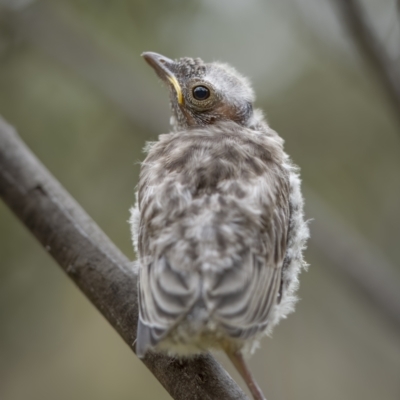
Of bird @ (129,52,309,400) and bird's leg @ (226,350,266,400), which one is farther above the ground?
bird @ (129,52,309,400)

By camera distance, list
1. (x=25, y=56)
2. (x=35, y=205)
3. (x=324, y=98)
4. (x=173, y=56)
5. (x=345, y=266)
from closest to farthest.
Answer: (x=35, y=205) → (x=345, y=266) → (x=25, y=56) → (x=173, y=56) → (x=324, y=98)

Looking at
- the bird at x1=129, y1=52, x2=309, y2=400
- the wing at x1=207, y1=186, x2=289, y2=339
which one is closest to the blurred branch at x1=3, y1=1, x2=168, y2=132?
the bird at x1=129, y1=52, x2=309, y2=400

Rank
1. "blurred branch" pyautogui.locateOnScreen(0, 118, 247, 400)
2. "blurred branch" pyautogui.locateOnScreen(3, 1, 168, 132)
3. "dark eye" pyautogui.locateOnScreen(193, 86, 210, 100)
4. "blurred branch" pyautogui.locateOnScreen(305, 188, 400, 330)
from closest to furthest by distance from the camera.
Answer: "blurred branch" pyautogui.locateOnScreen(0, 118, 247, 400)
"dark eye" pyautogui.locateOnScreen(193, 86, 210, 100)
"blurred branch" pyautogui.locateOnScreen(305, 188, 400, 330)
"blurred branch" pyautogui.locateOnScreen(3, 1, 168, 132)

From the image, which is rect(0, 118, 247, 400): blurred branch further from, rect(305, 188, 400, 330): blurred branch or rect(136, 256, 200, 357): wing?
rect(305, 188, 400, 330): blurred branch

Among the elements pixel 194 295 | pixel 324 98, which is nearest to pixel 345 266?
pixel 194 295

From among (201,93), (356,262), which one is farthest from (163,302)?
(356,262)

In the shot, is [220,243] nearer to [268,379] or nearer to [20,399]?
[268,379]
